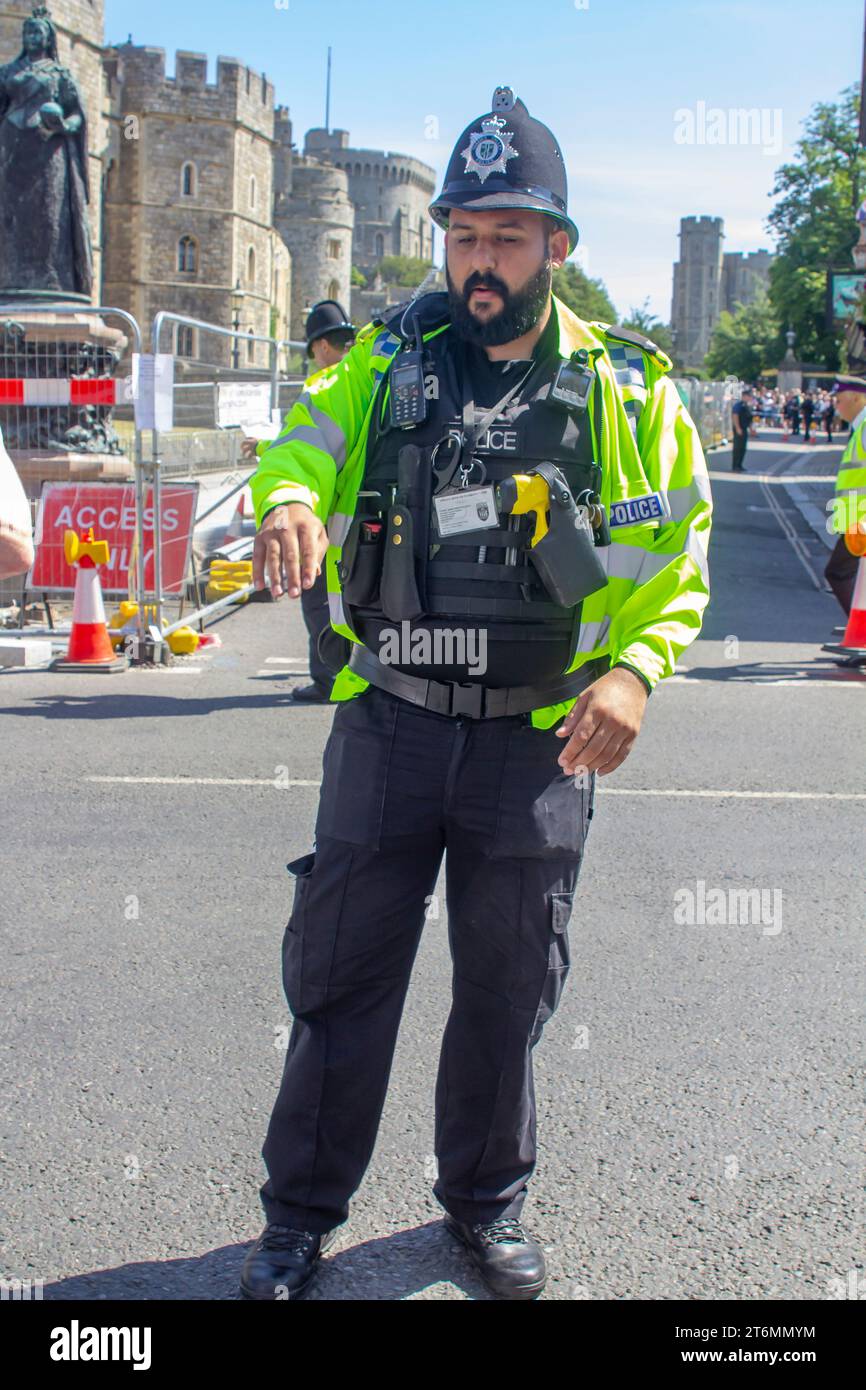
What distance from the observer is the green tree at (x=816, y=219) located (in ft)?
207

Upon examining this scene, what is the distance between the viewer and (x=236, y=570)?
13664 mm

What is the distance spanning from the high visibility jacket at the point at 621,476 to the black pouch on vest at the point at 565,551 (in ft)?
0.43

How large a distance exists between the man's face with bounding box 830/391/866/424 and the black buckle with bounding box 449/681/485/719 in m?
9.30

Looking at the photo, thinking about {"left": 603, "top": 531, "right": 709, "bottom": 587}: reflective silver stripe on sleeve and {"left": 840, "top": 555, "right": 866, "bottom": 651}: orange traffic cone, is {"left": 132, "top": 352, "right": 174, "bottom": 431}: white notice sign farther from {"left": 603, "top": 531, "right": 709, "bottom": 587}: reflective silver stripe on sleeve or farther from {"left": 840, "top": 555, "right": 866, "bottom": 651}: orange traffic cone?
{"left": 603, "top": 531, "right": 709, "bottom": 587}: reflective silver stripe on sleeve

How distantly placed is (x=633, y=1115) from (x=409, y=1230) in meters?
0.80

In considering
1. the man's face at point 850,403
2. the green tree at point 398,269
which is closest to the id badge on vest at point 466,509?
the man's face at point 850,403

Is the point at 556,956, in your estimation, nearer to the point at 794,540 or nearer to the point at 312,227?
the point at 794,540

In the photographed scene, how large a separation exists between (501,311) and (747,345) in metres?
105

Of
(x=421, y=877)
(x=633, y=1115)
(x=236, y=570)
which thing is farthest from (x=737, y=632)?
(x=421, y=877)

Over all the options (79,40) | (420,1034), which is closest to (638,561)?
(420,1034)

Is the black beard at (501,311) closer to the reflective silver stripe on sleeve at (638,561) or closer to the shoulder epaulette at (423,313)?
the shoulder epaulette at (423,313)

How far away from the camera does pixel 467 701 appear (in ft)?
9.94

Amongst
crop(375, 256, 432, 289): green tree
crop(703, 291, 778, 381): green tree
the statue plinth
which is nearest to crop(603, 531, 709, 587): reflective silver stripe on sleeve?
the statue plinth
